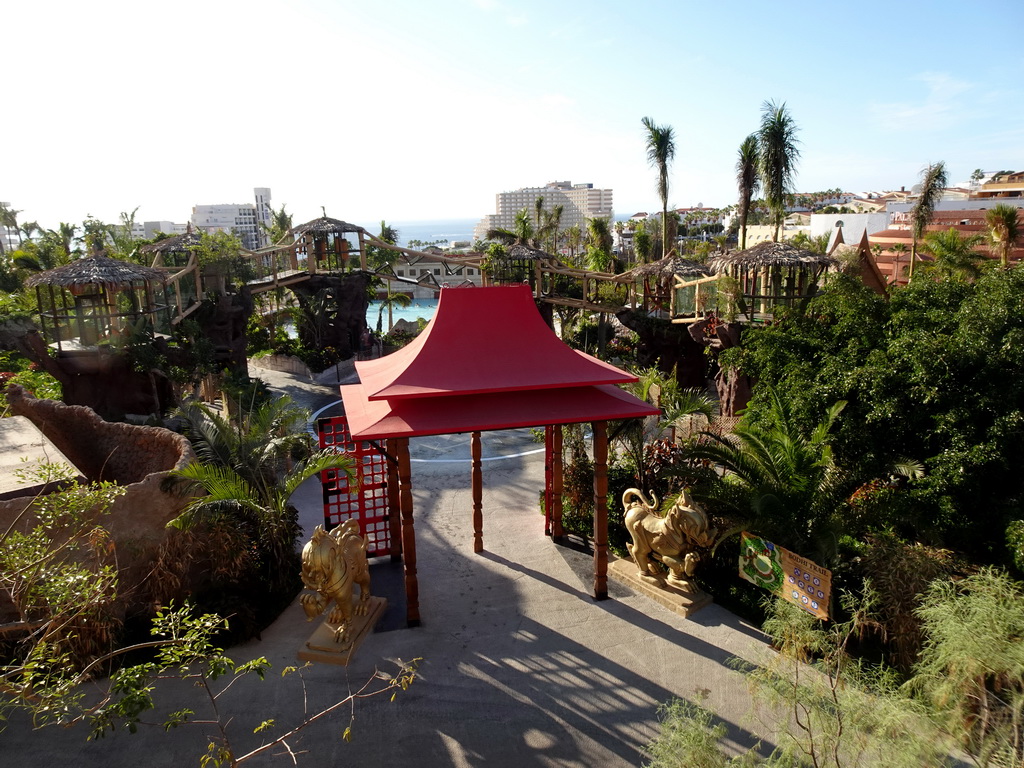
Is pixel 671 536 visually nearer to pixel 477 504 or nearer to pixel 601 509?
pixel 601 509

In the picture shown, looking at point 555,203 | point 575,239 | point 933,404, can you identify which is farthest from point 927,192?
point 555,203

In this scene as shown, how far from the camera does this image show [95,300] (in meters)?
18.2

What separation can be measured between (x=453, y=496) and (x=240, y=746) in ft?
23.4

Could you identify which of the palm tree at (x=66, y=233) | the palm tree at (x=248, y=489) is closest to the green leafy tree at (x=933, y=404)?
the palm tree at (x=248, y=489)

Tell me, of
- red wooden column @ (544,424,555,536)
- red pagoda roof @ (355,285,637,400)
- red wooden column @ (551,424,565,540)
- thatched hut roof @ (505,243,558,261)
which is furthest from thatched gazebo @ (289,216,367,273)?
red pagoda roof @ (355,285,637,400)

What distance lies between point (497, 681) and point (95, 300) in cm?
1633

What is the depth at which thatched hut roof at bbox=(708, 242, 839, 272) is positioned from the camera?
57.5ft

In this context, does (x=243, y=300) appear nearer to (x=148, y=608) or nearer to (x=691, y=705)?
(x=148, y=608)

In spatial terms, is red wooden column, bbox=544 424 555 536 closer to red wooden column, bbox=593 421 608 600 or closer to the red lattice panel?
red wooden column, bbox=593 421 608 600

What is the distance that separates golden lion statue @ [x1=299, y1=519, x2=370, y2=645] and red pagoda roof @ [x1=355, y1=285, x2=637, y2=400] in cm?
193

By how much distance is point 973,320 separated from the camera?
9.09m

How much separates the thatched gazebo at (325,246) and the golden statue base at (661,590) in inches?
824

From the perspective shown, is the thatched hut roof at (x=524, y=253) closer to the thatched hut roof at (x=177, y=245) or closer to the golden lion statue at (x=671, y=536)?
the thatched hut roof at (x=177, y=245)

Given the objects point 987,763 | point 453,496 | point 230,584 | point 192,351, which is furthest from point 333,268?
point 987,763
